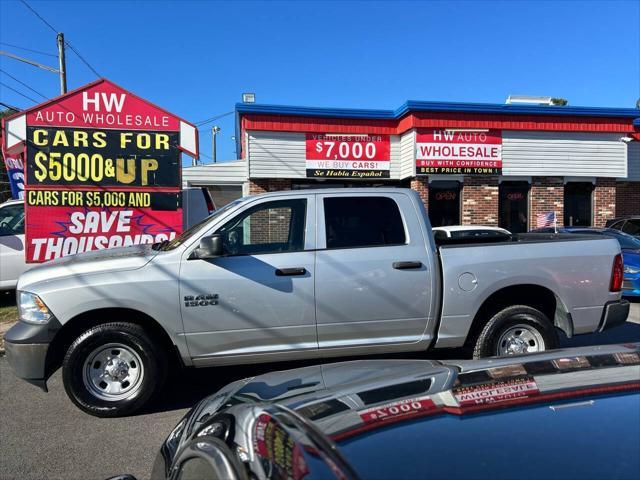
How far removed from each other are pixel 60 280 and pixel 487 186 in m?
13.7

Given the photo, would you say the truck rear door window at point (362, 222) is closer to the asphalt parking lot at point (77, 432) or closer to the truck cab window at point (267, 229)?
the truck cab window at point (267, 229)

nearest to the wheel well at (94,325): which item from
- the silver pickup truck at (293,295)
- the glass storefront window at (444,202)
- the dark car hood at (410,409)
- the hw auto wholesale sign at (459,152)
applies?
the silver pickup truck at (293,295)

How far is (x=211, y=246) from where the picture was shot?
4.14m

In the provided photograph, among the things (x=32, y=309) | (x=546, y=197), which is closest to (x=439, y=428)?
(x=32, y=309)

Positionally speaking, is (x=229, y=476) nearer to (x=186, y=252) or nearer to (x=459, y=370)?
(x=459, y=370)

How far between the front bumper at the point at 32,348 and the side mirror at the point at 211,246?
1373 mm

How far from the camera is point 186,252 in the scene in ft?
14.3

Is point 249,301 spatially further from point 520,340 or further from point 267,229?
point 520,340

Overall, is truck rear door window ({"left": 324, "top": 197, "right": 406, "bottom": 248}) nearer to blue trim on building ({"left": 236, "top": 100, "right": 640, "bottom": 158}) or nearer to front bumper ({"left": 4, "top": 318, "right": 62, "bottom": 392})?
front bumper ({"left": 4, "top": 318, "right": 62, "bottom": 392})

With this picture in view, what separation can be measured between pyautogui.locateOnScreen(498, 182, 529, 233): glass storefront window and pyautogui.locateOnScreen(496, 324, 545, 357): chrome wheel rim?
11708 mm

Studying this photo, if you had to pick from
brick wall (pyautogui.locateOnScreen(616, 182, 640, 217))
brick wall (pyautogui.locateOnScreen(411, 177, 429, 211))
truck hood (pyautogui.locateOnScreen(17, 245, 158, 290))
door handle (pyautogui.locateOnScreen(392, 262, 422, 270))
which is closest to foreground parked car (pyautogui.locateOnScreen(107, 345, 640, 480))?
door handle (pyautogui.locateOnScreen(392, 262, 422, 270))

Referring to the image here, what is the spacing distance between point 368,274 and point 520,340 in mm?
1762

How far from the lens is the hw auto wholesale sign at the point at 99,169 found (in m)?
7.11

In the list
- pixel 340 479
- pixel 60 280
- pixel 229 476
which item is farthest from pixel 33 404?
pixel 340 479
